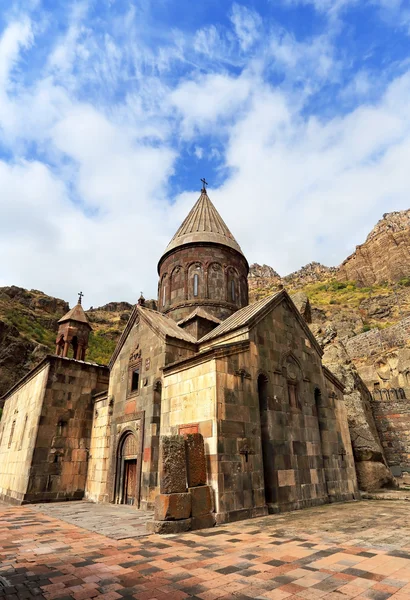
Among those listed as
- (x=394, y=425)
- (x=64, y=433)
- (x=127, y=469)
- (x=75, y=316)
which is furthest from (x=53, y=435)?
(x=394, y=425)

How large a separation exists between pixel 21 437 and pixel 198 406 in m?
9.83

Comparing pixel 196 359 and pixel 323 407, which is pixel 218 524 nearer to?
pixel 196 359

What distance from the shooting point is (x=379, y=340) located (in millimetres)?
34000

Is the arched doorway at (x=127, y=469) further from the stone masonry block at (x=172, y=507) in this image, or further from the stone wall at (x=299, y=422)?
the stone wall at (x=299, y=422)

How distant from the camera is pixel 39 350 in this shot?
33.4 metres

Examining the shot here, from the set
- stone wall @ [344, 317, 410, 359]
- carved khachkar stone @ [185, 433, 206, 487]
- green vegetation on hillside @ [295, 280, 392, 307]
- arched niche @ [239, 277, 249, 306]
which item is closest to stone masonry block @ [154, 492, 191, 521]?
carved khachkar stone @ [185, 433, 206, 487]

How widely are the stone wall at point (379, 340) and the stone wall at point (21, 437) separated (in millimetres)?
29492

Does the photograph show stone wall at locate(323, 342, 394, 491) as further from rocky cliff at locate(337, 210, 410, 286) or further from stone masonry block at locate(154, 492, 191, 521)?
rocky cliff at locate(337, 210, 410, 286)

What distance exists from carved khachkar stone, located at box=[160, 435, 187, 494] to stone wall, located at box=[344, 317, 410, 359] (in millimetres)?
30703

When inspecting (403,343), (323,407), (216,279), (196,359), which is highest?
(403,343)

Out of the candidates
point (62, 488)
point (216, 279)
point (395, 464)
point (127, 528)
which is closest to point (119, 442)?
point (62, 488)

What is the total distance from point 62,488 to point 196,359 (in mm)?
8080

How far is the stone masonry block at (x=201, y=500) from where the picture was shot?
659 centimetres

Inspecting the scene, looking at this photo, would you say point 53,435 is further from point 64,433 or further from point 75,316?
point 75,316
